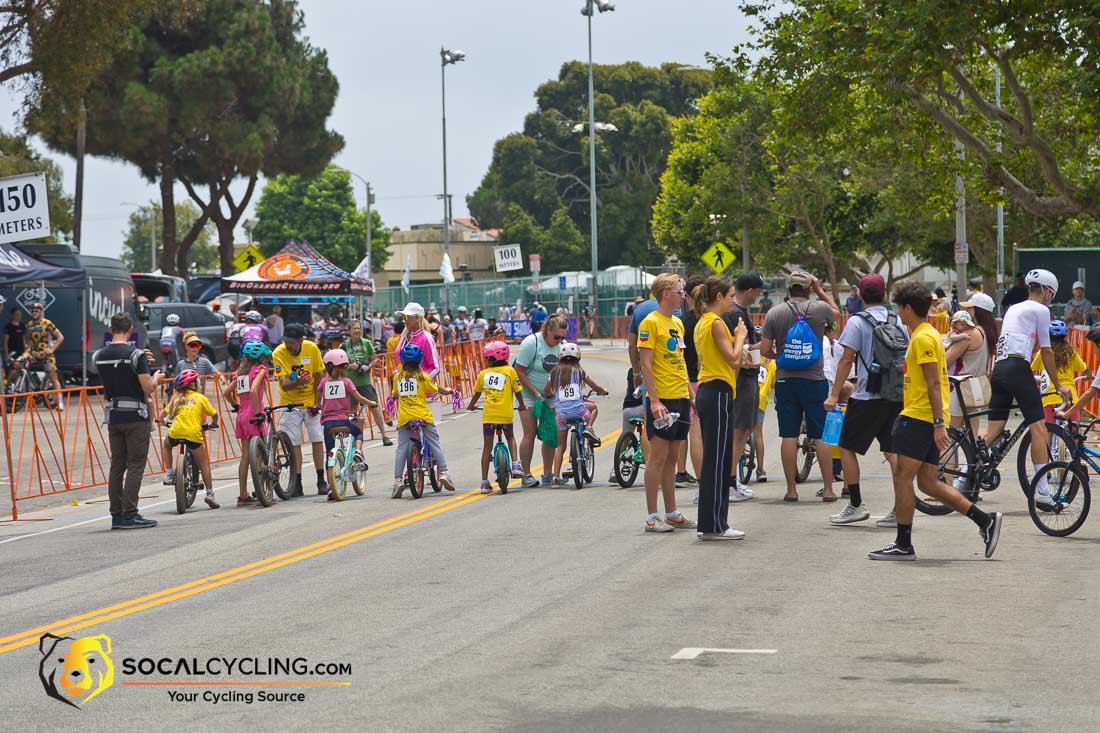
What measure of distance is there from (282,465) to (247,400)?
0.93 meters

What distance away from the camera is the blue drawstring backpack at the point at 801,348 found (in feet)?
46.5

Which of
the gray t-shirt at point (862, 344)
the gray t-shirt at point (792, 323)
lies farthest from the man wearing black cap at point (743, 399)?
the gray t-shirt at point (862, 344)

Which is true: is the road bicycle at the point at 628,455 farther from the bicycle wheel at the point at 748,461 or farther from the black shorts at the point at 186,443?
the black shorts at the point at 186,443

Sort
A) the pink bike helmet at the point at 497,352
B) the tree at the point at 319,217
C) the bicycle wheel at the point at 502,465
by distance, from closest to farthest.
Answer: the bicycle wheel at the point at 502,465
the pink bike helmet at the point at 497,352
the tree at the point at 319,217

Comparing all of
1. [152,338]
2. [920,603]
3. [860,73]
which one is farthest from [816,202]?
[920,603]

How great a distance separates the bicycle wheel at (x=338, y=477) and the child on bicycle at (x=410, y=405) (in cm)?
56

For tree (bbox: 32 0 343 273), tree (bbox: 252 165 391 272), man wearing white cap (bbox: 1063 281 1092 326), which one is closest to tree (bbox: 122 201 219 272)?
tree (bbox: 252 165 391 272)

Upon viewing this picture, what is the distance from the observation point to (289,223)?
4872 inches

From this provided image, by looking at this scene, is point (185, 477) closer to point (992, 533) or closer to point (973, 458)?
point (973, 458)

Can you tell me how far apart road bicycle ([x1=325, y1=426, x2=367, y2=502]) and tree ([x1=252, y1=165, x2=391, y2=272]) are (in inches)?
4183

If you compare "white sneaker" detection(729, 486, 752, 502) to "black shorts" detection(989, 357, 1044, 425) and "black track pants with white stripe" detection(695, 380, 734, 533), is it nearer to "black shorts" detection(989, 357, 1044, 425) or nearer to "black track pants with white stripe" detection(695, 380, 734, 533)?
Result: "black shorts" detection(989, 357, 1044, 425)

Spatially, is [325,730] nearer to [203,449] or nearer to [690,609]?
[690,609]

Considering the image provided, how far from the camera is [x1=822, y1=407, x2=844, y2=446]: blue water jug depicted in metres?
14.3

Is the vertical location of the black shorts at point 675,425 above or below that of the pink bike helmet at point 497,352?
below
